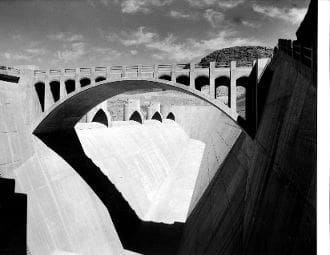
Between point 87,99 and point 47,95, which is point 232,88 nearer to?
point 87,99

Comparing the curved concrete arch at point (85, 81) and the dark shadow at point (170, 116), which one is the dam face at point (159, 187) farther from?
the dark shadow at point (170, 116)

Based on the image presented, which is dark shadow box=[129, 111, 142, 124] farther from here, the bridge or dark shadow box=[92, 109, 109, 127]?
the bridge

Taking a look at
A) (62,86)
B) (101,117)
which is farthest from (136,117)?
(62,86)

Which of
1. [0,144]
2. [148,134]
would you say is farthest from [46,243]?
[148,134]

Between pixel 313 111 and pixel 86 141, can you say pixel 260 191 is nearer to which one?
pixel 313 111

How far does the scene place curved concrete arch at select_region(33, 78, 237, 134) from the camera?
20.1m

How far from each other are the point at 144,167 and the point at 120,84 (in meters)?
18.6

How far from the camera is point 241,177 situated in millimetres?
19672

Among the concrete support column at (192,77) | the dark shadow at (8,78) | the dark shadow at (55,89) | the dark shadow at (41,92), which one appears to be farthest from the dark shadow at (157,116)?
the concrete support column at (192,77)

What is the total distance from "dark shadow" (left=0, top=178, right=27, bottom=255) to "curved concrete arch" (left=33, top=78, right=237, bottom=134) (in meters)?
6.06

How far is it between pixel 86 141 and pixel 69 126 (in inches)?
110

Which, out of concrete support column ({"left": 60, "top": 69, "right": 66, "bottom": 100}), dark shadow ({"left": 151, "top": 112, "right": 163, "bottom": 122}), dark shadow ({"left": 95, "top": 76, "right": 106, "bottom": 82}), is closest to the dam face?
concrete support column ({"left": 60, "top": 69, "right": 66, "bottom": 100})

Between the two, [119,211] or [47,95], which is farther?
[119,211]

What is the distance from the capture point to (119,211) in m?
27.4
